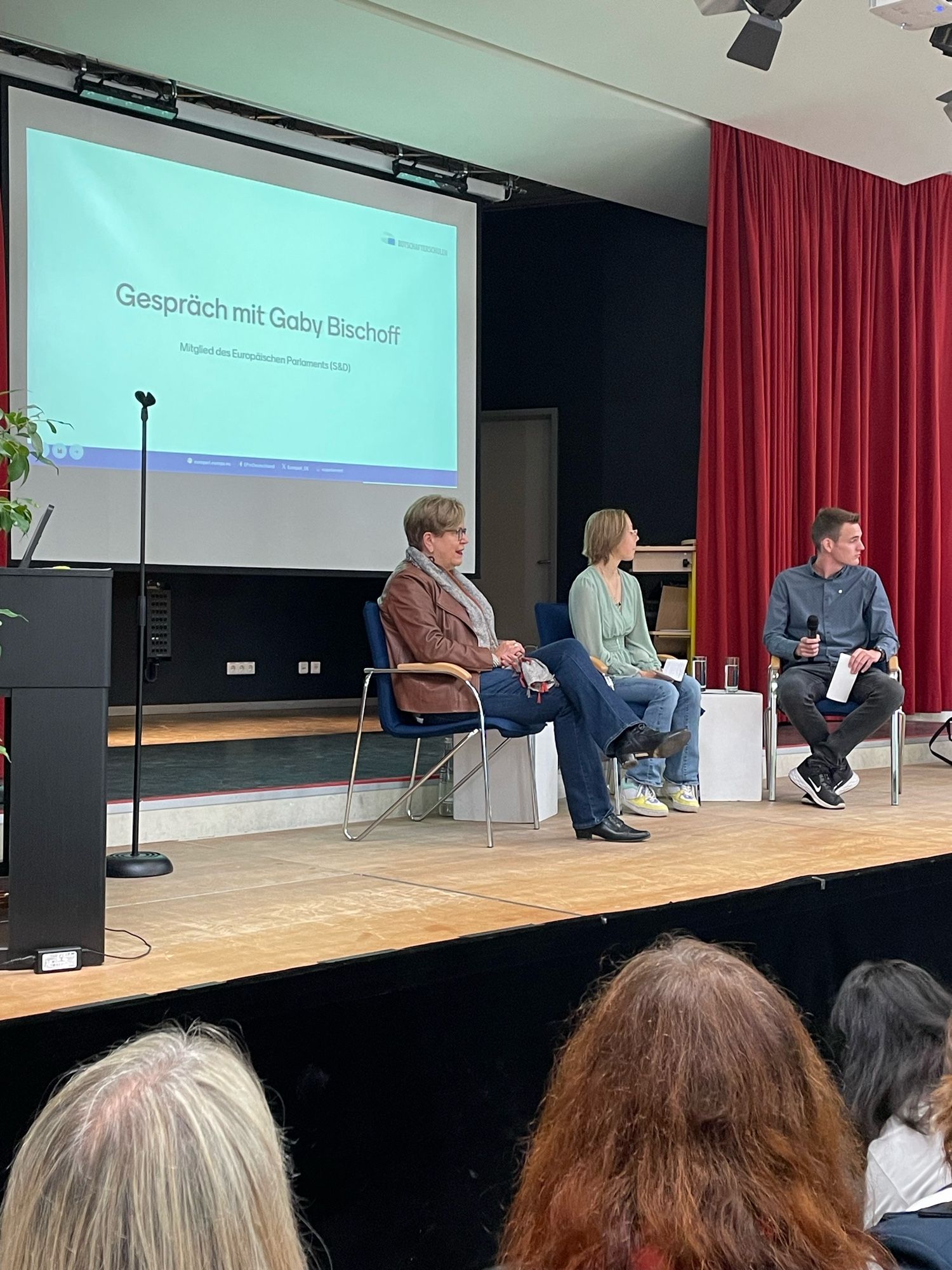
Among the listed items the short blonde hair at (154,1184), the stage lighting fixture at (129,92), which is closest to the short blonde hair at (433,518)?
the stage lighting fixture at (129,92)

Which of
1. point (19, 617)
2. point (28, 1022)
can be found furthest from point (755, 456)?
point (28, 1022)

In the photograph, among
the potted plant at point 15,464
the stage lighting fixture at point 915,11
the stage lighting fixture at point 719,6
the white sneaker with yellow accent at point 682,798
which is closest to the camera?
the potted plant at point 15,464

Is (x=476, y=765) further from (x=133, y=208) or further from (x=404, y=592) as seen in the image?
(x=133, y=208)

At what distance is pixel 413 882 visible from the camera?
355 cm

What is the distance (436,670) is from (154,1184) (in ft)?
11.1

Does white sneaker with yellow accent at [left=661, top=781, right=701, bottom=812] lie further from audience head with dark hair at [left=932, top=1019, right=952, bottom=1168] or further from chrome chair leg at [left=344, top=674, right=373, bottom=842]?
audience head with dark hair at [left=932, top=1019, right=952, bottom=1168]

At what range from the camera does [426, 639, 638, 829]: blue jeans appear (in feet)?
14.2

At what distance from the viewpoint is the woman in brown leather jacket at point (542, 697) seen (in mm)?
4312

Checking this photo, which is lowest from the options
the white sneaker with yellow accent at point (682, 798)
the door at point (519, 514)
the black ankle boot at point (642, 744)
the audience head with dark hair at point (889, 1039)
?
the audience head with dark hair at point (889, 1039)

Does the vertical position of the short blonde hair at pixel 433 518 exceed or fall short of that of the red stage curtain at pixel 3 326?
it falls short

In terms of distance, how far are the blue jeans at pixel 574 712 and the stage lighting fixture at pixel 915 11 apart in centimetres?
222

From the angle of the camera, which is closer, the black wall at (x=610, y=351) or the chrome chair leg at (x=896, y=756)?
the chrome chair leg at (x=896, y=756)

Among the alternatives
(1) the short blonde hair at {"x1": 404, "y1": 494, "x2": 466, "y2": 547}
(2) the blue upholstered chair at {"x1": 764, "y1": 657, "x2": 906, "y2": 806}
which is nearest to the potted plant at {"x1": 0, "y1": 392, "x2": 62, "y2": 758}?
(1) the short blonde hair at {"x1": 404, "y1": 494, "x2": 466, "y2": 547}

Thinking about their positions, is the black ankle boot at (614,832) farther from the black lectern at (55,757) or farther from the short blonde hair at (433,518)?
the black lectern at (55,757)
